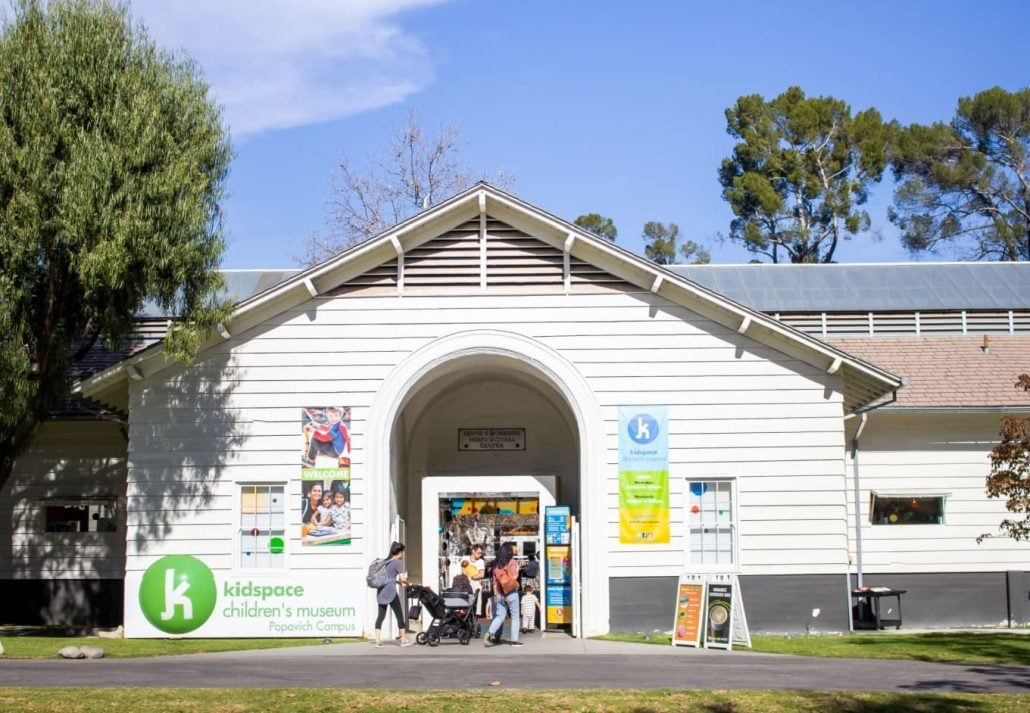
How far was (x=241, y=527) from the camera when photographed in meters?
20.7

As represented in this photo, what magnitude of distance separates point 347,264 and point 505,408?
6187 mm

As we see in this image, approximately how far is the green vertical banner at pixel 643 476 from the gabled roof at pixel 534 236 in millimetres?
2088

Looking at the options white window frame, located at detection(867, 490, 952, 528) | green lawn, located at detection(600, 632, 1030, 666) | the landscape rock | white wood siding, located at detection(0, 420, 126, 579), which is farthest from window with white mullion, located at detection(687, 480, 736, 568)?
white wood siding, located at detection(0, 420, 126, 579)

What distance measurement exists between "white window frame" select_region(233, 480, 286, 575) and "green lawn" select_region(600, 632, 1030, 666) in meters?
5.46

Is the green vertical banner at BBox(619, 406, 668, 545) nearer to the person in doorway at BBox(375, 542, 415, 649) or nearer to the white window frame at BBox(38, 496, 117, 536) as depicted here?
the person in doorway at BBox(375, 542, 415, 649)

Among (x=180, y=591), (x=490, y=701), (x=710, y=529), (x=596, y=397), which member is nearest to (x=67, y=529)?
(x=180, y=591)

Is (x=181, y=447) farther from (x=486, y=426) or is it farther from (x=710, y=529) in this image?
(x=710, y=529)

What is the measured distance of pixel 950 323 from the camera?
28.2m

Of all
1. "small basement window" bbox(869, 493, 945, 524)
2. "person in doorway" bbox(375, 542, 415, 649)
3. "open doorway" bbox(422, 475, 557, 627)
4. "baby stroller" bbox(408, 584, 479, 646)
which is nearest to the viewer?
"person in doorway" bbox(375, 542, 415, 649)

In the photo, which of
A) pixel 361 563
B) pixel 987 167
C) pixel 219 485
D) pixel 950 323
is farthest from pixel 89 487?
pixel 987 167

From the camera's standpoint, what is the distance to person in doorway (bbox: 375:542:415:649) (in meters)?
19.3

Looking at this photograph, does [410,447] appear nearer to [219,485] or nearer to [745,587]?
[219,485]

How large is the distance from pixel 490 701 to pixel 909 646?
8391 mm

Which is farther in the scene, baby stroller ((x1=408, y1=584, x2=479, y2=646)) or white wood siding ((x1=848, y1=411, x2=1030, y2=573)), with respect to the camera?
white wood siding ((x1=848, y1=411, x2=1030, y2=573))
